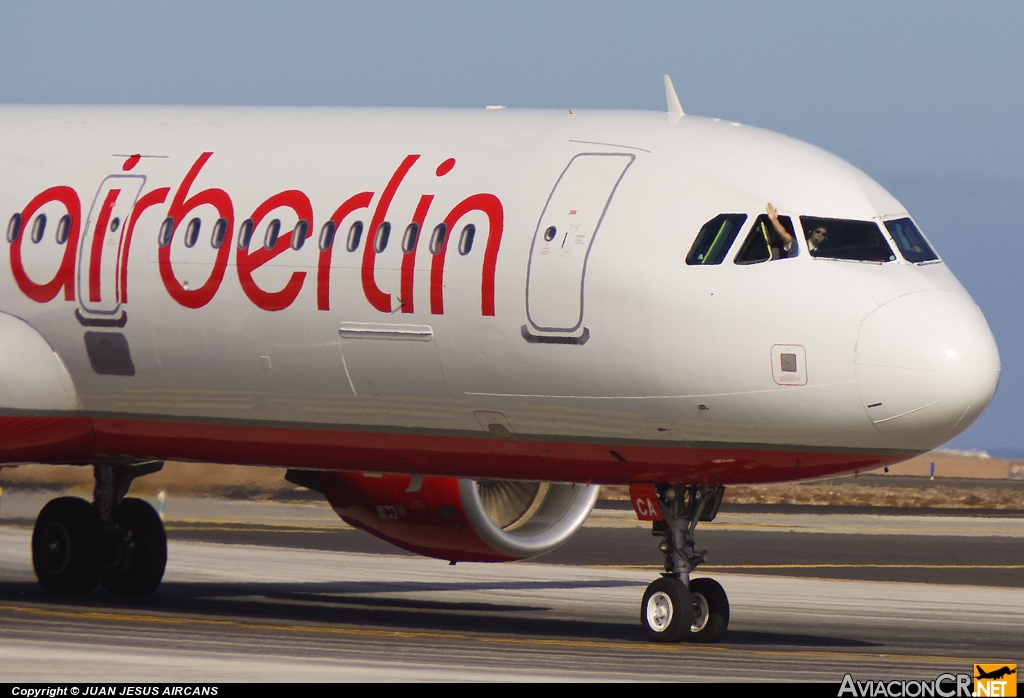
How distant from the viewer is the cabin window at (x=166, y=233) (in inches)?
841

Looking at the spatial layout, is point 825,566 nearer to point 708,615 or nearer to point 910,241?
point 708,615

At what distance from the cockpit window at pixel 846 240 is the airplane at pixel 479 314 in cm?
3

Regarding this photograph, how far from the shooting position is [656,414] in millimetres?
18656

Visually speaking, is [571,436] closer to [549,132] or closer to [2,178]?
[549,132]

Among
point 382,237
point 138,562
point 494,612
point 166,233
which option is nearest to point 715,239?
point 382,237

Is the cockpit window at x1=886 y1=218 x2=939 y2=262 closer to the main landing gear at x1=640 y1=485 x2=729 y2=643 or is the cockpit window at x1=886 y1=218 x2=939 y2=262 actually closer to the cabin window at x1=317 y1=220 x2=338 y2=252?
the main landing gear at x1=640 y1=485 x2=729 y2=643

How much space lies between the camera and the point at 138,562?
25094 millimetres

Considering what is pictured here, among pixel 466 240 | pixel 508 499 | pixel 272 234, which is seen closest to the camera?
pixel 466 240

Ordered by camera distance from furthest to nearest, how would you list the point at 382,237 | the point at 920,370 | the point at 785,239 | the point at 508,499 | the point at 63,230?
A: the point at 508,499, the point at 63,230, the point at 382,237, the point at 785,239, the point at 920,370

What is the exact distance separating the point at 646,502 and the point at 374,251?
3.75 metres

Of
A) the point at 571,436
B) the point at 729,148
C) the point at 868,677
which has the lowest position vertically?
the point at 868,677

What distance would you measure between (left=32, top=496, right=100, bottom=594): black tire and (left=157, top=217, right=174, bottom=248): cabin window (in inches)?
196

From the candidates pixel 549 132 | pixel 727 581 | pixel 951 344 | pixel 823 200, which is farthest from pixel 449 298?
pixel 727 581

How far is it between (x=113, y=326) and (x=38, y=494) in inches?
743
